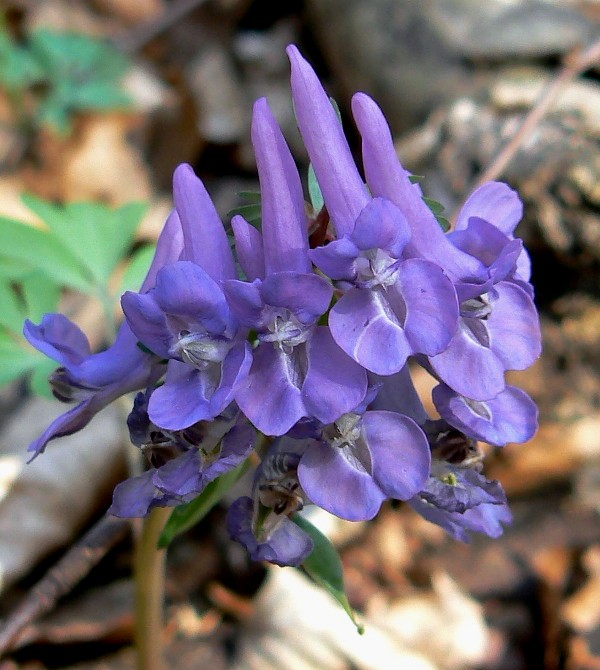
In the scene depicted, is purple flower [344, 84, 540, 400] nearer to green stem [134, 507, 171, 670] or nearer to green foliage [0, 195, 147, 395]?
green stem [134, 507, 171, 670]

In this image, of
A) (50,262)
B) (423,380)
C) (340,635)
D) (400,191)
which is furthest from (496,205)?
(423,380)

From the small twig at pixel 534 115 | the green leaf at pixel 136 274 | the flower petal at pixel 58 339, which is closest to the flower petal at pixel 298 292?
the flower petal at pixel 58 339

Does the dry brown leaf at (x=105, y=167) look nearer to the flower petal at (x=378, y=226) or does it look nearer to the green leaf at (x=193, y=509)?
the green leaf at (x=193, y=509)

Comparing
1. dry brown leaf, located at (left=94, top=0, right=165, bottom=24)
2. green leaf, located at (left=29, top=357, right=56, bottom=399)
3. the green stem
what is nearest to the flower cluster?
the green stem

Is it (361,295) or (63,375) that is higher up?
(361,295)

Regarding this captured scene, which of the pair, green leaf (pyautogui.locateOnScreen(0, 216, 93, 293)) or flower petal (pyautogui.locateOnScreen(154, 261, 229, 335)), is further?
green leaf (pyautogui.locateOnScreen(0, 216, 93, 293))

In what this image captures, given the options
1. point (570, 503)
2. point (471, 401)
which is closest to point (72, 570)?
point (471, 401)

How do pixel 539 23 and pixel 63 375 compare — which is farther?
pixel 539 23

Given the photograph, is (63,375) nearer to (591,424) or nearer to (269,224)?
(269,224)
